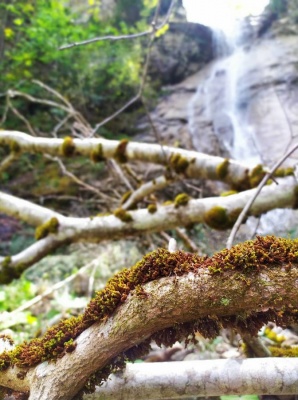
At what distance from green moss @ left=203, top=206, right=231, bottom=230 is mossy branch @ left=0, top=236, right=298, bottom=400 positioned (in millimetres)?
2082

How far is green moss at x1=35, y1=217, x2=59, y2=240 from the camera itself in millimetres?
3643

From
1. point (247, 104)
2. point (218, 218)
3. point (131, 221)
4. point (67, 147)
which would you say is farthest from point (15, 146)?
point (247, 104)

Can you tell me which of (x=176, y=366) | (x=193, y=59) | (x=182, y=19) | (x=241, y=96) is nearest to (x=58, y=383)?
(x=176, y=366)

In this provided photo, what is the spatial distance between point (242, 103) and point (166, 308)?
10.5 m

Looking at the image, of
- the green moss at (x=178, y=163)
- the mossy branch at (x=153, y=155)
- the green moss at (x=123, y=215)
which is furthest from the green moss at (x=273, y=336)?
the green moss at (x=178, y=163)

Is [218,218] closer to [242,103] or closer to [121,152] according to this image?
[121,152]

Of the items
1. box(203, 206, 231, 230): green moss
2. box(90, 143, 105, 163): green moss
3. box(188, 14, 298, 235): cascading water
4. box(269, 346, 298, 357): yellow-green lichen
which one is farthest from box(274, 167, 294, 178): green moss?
box(188, 14, 298, 235): cascading water

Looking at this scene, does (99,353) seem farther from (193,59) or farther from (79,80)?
(193,59)

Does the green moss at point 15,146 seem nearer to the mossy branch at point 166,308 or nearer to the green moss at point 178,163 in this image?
the green moss at point 178,163

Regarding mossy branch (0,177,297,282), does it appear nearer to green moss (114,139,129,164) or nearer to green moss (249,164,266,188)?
green moss (249,164,266,188)

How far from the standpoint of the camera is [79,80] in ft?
30.8

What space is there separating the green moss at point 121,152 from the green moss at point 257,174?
1.56 metres

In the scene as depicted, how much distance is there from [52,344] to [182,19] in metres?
15.3

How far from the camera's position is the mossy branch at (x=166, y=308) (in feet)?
3.75
